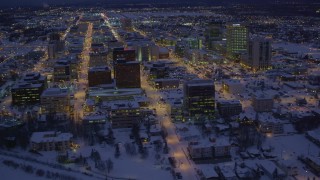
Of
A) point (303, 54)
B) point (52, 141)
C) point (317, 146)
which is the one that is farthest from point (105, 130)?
point (303, 54)

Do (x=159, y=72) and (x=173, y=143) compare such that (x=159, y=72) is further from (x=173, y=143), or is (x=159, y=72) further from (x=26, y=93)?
(x=173, y=143)

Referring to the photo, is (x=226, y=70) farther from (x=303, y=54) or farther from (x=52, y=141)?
(x=52, y=141)

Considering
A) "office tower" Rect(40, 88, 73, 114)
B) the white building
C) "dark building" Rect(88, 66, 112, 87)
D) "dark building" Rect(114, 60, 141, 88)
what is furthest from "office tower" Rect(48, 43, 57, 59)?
the white building

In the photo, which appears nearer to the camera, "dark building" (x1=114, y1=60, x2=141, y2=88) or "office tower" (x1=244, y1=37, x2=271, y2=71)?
"dark building" (x1=114, y1=60, x2=141, y2=88)

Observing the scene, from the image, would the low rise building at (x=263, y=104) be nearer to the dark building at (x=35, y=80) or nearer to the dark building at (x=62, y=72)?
the dark building at (x=35, y=80)

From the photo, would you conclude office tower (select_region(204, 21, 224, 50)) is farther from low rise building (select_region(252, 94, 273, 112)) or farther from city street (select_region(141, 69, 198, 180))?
low rise building (select_region(252, 94, 273, 112))

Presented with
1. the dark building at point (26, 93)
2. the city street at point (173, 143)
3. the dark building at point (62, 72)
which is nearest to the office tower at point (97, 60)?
the dark building at point (62, 72)
